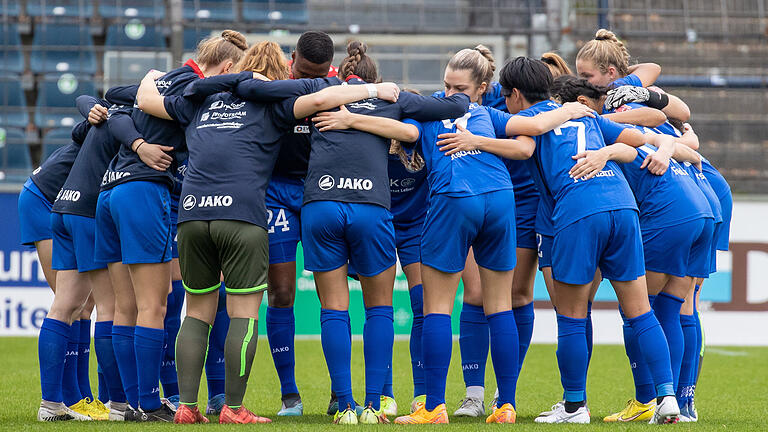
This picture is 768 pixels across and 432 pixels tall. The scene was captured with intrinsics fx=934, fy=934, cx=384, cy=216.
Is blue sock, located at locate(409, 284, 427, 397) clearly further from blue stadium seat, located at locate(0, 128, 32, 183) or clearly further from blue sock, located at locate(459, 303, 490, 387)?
blue stadium seat, located at locate(0, 128, 32, 183)

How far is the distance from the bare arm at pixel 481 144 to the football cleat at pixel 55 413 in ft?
7.88

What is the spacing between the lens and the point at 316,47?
481 cm

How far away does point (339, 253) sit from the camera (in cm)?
463

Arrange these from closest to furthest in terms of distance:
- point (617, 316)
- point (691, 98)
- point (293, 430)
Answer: point (293, 430) < point (617, 316) < point (691, 98)

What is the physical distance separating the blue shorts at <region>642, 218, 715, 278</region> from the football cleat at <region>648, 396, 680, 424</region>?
0.76 metres

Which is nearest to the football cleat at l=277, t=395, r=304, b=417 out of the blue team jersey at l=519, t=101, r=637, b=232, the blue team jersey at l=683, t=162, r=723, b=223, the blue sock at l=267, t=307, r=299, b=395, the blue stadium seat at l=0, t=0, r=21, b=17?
Result: the blue sock at l=267, t=307, r=299, b=395

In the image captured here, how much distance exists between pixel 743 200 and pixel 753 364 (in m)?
2.67

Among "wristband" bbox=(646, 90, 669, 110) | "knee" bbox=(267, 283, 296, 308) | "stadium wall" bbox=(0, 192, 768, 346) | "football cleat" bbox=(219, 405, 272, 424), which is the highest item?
"wristband" bbox=(646, 90, 669, 110)

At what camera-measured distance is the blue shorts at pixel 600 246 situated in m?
4.57

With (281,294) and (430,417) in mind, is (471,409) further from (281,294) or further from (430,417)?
(281,294)

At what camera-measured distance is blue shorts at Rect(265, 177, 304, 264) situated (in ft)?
17.0

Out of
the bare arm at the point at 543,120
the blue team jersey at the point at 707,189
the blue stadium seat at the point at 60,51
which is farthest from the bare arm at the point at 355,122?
the blue stadium seat at the point at 60,51

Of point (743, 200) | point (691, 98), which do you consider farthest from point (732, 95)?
point (743, 200)

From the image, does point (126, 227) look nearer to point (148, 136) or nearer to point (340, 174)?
point (148, 136)
